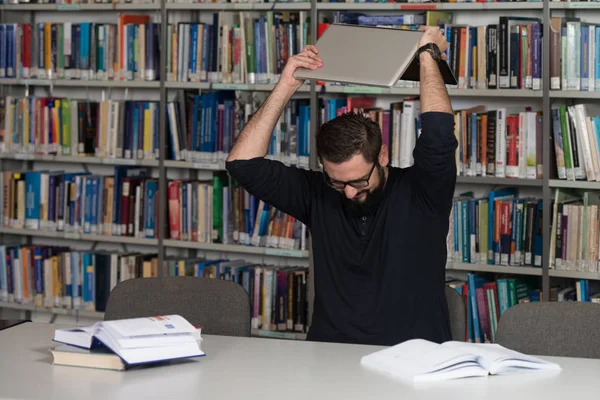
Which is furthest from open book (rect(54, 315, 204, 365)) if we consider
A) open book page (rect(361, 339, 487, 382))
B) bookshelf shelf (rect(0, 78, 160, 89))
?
bookshelf shelf (rect(0, 78, 160, 89))

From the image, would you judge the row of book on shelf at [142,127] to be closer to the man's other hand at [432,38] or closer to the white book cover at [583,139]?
the white book cover at [583,139]

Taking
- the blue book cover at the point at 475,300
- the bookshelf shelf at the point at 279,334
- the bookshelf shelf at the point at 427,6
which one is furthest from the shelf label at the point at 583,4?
the bookshelf shelf at the point at 279,334

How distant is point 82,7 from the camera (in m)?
4.55

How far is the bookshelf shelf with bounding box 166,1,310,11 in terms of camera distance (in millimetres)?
4105

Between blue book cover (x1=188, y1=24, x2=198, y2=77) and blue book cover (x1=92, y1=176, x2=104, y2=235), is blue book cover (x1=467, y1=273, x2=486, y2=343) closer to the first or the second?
blue book cover (x1=188, y1=24, x2=198, y2=77)

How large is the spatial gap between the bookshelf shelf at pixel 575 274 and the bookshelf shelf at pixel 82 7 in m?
2.22

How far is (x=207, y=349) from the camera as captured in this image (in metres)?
2.28

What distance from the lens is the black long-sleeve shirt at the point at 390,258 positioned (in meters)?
2.55

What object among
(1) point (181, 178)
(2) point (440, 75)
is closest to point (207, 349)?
(2) point (440, 75)

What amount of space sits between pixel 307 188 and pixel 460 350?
902 millimetres

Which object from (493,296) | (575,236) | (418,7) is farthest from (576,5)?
(493,296)

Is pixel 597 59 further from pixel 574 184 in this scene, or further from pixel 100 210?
pixel 100 210

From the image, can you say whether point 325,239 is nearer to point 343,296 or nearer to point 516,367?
point 343,296

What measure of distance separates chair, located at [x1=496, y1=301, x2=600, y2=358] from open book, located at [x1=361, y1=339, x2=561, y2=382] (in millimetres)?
304
